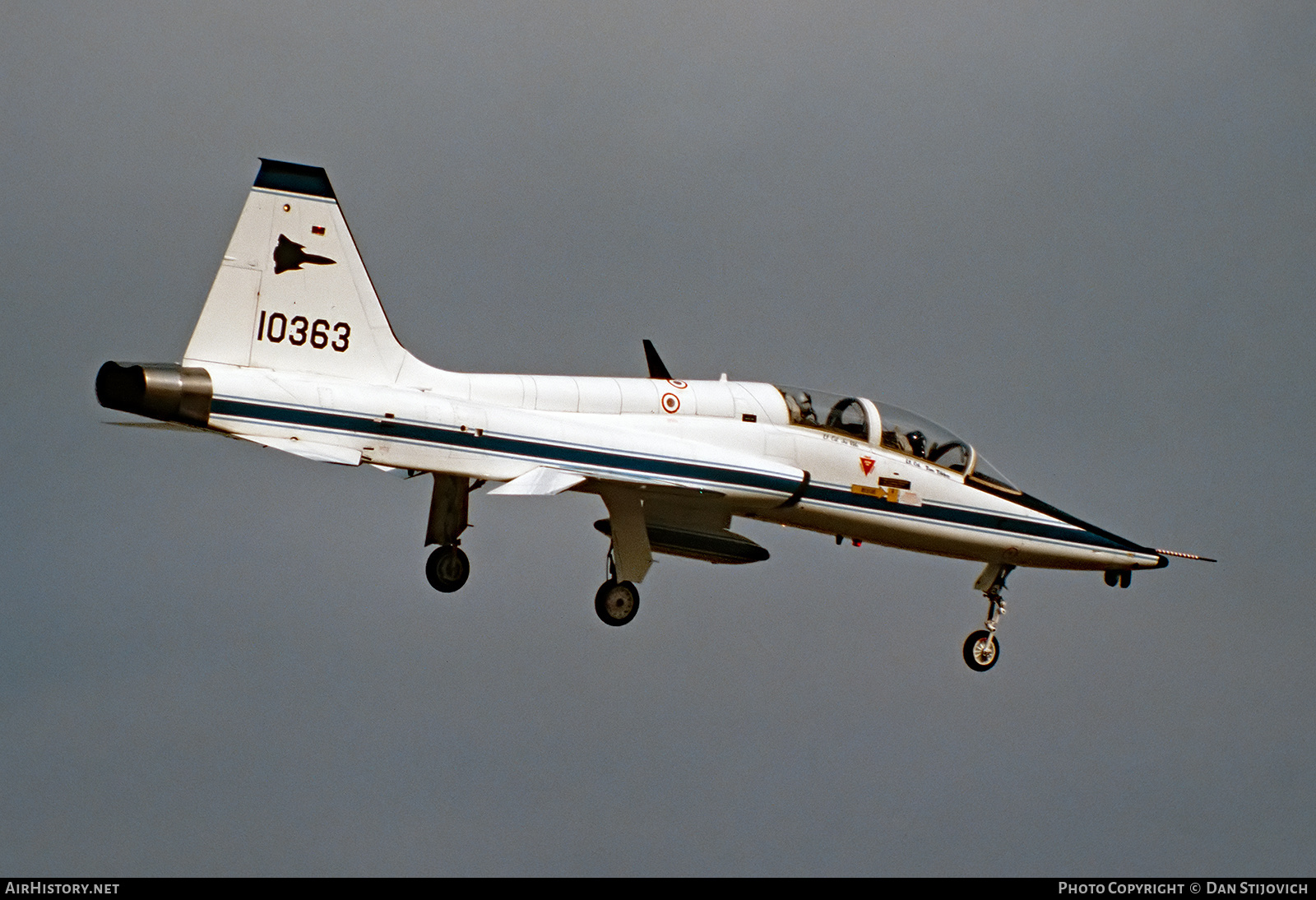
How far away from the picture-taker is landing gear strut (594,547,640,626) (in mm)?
32906

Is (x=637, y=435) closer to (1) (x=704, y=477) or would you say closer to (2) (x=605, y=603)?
(1) (x=704, y=477)

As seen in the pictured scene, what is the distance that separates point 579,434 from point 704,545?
4.01m

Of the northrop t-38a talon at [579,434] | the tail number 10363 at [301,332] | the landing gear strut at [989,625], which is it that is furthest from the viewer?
the landing gear strut at [989,625]

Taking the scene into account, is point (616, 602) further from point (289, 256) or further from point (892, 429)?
point (289, 256)

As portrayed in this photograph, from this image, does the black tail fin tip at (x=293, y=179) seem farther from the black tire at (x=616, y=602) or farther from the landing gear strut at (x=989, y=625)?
the landing gear strut at (x=989, y=625)

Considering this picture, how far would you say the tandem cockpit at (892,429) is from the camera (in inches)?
1315

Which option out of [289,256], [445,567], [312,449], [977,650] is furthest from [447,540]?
[977,650]

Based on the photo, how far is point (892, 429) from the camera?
34062 millimetres

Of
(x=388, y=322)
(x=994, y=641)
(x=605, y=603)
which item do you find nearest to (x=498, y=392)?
(x=388, y=322)

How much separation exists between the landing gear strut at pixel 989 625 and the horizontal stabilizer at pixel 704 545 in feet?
14.4

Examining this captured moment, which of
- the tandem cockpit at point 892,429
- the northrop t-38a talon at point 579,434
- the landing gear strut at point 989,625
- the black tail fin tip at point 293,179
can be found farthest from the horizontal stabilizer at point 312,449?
the landing gear strut at point 989,625

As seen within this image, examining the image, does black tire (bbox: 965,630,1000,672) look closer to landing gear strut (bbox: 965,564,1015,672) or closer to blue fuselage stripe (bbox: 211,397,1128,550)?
landing gear strut (bbox: 965,564,1015,672)

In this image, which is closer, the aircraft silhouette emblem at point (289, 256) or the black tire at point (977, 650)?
the aircraft silhouette emblem at point (289, 256)
